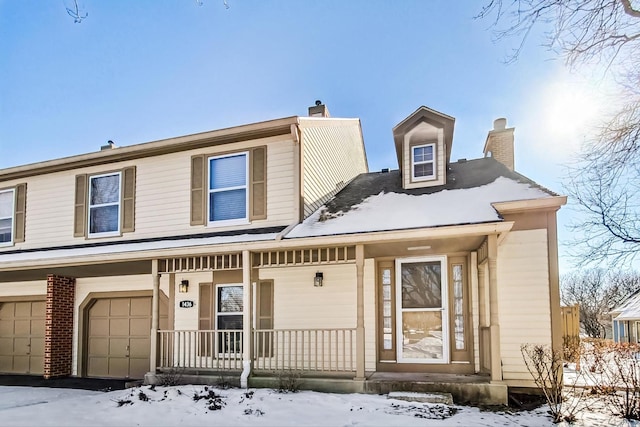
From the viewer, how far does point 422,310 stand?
9.19 m

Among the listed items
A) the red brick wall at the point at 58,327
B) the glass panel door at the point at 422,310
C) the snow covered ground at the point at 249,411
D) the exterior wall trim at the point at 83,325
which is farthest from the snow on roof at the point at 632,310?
the red brick wall at the point at 58,327

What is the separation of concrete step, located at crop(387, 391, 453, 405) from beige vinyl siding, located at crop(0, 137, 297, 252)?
3892 millimetres

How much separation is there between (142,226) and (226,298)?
2617 millimetres

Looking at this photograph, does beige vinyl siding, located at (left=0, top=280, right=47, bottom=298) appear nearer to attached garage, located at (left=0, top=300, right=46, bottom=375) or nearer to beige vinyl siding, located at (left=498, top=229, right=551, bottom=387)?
attached garage, located at (left=0, top=300, right=46, bottom=375)

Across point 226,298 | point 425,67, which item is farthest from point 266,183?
point 425,67

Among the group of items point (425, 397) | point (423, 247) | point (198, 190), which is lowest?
point (425, 397)

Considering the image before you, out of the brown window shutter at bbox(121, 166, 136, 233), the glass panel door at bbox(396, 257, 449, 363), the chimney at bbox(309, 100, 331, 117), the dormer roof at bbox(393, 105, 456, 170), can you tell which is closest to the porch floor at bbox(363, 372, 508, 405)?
the glass panel door at bbox(396, 257, 449, 363)

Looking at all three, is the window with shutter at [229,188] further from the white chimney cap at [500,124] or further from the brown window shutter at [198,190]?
the white chimney cap at [500,124]

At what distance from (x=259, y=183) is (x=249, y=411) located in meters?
4.67

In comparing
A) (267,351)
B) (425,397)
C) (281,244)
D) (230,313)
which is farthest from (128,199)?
(425,397)

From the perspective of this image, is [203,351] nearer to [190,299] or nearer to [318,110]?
[190,299]

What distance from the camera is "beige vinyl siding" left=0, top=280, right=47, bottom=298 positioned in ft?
40.7

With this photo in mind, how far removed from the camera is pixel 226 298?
1043 cm

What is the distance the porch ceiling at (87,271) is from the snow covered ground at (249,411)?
2.75m
